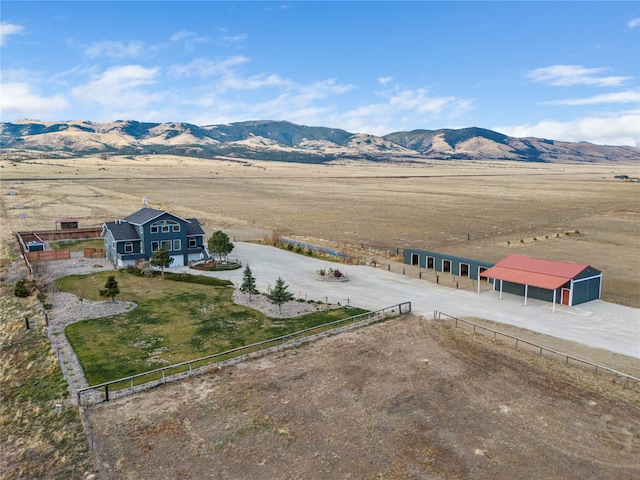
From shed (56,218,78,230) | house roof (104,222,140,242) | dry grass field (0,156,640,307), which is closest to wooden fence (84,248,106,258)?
house roof (104,222,140,242)

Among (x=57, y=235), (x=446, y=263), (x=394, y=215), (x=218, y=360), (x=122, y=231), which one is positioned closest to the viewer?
(x=218, y=360)

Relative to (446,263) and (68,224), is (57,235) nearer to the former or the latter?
(68,224)

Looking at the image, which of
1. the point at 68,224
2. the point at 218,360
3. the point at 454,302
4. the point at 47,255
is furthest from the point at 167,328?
the point at 68,224

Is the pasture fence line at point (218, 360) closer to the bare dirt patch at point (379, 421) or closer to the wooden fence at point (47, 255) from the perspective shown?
the bare dirt patch at point (379, 421)

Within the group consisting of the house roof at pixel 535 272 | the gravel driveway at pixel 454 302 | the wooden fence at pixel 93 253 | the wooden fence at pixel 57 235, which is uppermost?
the house roof at pixel 535 272

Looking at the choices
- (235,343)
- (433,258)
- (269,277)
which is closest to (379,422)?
(235,343)

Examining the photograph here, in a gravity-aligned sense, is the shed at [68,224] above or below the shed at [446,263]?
above

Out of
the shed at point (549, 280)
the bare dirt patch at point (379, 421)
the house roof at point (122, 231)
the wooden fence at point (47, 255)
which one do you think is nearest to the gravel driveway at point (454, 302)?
the shed at point (549, 280)

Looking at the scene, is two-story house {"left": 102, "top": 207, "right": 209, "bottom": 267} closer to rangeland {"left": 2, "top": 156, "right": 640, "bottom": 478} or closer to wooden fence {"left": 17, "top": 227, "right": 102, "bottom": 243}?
wooden fence {"left": 17, "top": 227, "right": 102, "bottom": 243}
